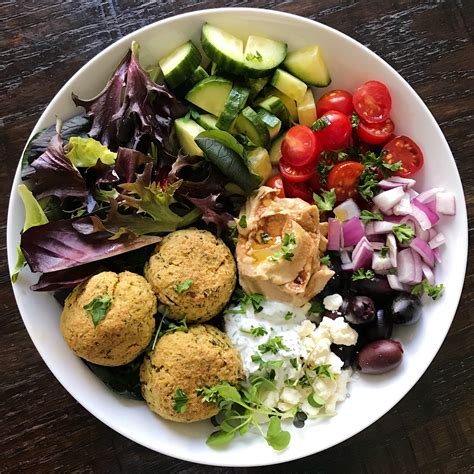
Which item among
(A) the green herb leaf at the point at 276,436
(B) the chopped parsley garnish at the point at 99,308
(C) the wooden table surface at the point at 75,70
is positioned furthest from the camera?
(C) the wooden table surface at the point at 75,70

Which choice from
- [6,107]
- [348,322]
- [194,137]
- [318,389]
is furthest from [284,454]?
[6,107]

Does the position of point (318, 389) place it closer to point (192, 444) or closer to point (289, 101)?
point (192, 444)

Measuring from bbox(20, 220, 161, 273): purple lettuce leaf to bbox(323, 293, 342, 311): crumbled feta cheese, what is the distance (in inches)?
24.3

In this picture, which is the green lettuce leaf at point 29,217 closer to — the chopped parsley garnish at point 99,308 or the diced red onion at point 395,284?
the chopped parsley garnish at point 99,308

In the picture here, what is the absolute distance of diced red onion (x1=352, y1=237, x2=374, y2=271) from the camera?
215 centimetres

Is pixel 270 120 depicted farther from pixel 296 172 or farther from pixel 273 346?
pixel 273 346

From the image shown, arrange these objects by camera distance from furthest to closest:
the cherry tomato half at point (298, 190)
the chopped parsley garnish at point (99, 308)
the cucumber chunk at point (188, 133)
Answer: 1. the cherry tomato half at point (298, 190)
2. the cucumber chunk at point (188, 133)
3. the chopped parsley garnish at point (99, 308)

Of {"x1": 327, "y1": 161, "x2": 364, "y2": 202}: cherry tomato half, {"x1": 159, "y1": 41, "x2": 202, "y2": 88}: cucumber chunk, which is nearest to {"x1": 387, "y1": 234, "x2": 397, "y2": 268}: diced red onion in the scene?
{"x1": 327, "y1": 161, "x2": 364, "y2": 202}: cherry tomato half

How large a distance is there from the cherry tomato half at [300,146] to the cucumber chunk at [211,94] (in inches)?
10.0

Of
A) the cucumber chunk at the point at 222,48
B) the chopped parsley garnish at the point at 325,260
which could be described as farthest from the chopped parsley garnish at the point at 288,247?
the cucumber chunk at the point at 222,48

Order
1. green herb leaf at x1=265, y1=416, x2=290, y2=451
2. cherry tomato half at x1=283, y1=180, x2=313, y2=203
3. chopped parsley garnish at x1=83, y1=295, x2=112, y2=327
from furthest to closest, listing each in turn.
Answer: cherry tomato half at x1=283, y1=180, x2=313, y2=203, green herb leaf at x1=265, y1=416, x2=290, y2=451, chopped parsley garnish at x1=83, y1=295, x2=112, y2=327

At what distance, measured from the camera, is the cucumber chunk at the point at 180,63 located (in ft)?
6.86

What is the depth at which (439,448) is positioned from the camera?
244 centimetres

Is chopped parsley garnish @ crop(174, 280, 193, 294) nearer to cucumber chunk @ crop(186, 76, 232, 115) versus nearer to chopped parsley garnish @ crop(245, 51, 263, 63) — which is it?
cucumber chunk @ crop(186, 76, 232, 115)
